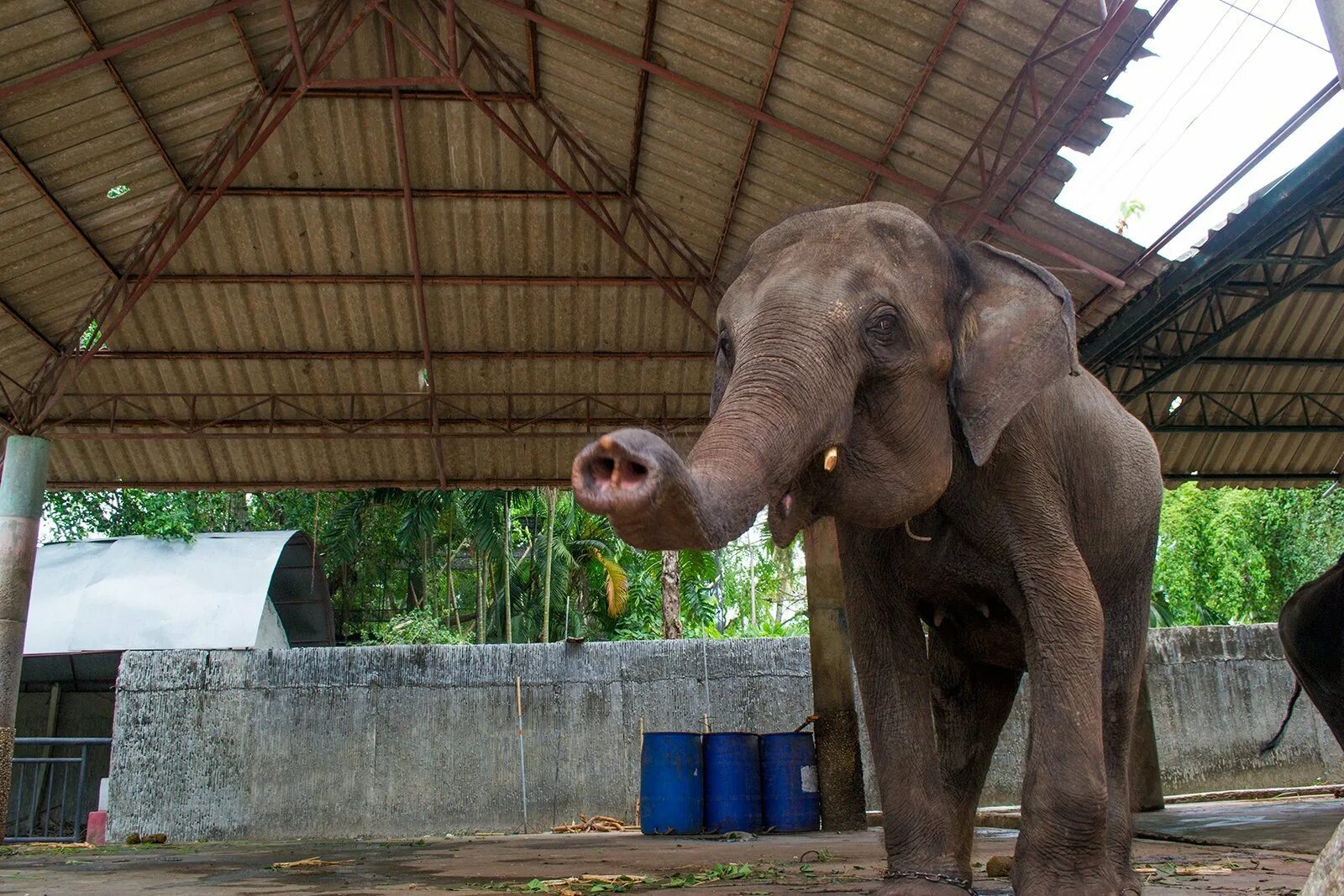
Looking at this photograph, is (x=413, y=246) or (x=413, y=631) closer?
(x=413, y=246)

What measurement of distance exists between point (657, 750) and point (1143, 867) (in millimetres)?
6419

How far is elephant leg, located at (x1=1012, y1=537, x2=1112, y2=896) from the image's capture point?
10.3 feet

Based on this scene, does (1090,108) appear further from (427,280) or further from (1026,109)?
(427,280)

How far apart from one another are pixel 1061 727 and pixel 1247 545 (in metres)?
22.7

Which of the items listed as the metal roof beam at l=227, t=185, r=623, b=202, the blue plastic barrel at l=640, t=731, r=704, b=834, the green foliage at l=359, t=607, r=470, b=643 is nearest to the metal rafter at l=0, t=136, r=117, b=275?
the metal roof beam at l=227, t=185, r=623, b=202

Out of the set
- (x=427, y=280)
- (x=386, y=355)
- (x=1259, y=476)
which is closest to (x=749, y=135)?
(x=427, y=280)

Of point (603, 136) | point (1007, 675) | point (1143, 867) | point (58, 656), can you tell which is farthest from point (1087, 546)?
point (58, 656)

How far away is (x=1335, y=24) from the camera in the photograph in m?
4.50

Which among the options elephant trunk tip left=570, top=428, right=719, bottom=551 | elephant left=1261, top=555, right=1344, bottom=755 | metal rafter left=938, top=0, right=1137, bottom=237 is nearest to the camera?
elephant trunk tip left=570, top=428, right=719, bottom=551

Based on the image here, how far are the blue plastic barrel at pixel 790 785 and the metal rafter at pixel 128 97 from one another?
8622 mm

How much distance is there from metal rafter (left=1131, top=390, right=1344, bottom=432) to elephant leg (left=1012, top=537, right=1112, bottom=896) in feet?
36.9

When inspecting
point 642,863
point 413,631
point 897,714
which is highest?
point 413,631

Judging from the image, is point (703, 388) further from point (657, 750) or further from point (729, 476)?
point (729, 476)

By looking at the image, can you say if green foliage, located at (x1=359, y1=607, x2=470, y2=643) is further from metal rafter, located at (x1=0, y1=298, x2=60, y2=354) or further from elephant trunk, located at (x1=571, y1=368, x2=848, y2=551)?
elephant trunk, located at (x1=571, y1=368, x2=848, y2=551)
